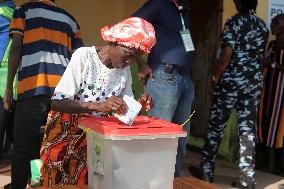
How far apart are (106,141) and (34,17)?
1.64 meters

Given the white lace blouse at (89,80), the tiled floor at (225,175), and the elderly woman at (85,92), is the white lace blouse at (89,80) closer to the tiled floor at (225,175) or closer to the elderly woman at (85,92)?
the elderly woman at (85,92)

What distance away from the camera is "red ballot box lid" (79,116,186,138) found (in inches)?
84.2

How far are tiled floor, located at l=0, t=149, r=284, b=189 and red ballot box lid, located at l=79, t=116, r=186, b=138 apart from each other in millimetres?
2668

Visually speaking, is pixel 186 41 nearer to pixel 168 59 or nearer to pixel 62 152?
pixel 168 59

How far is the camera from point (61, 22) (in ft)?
11.6

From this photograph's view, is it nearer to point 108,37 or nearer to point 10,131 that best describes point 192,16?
point 10,131

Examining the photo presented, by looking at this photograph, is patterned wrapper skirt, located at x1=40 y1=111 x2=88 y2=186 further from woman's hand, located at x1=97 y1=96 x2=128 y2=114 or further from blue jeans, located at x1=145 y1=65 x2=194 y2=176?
blue jeans, located at x1=145 y1=65 x2=194 y2=176

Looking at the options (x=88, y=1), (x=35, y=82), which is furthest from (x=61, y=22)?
(x=88, y=1)

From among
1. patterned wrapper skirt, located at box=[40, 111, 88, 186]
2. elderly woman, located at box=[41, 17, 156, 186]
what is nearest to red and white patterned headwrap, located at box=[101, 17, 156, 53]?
elderly woman, located at box=[41, 17, 156, 186]

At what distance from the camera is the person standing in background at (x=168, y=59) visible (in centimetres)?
393

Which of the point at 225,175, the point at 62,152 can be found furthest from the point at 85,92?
the point at 225,175

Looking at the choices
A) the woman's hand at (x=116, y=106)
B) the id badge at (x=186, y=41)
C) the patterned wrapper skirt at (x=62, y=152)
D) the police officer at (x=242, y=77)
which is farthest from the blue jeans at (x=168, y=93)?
the woman's hand at (x=116, y=106)

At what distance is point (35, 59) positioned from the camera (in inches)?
140

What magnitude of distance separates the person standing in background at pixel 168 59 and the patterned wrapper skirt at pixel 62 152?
1.19 m
